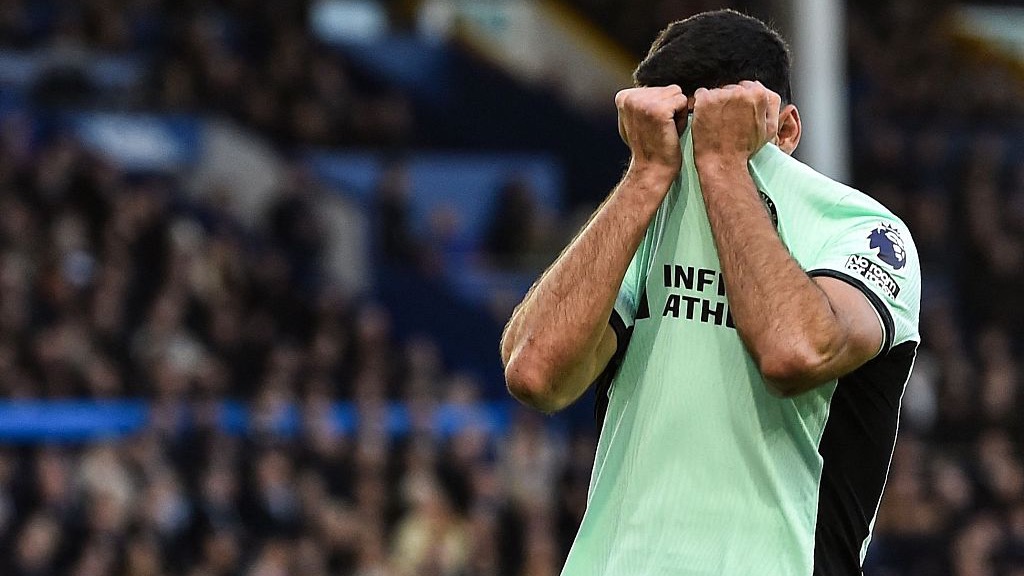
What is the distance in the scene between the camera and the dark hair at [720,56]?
7.48ft

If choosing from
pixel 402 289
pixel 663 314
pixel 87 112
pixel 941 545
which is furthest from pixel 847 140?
pixel 663 314

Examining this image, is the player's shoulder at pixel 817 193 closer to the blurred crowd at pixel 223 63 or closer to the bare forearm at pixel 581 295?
the bare forearm at pixel 581 295

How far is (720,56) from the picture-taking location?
7.47 ft

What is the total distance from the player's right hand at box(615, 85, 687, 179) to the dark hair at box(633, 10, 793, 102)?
0.03m

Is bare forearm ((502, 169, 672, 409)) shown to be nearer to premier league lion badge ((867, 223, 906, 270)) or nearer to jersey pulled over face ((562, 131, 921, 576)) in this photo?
jersey pulled over face ((562, 131, 921, 576))

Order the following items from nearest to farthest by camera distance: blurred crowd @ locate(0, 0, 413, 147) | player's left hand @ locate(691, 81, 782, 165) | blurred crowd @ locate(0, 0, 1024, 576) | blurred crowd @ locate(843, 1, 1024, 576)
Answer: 1. player's left hand @ locate(691, 81, 782, 165)
2. blurred crowd @ locate(0, 0, 1024, 576)
3. blurred crowd @ locate(843, 1, 1024, 576)
4. blurred crowd @ locate(0, 0, 413, 147)

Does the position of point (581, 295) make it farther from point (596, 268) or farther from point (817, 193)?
point (817, 193)

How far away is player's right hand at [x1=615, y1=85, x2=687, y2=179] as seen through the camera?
2.26m

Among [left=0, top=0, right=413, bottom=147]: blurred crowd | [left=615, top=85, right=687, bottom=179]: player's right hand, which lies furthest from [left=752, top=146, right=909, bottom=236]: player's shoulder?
[left=0, top=0, right=413, bottom=147]: blurred crowd

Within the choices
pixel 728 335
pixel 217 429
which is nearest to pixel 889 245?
pixel 728 335

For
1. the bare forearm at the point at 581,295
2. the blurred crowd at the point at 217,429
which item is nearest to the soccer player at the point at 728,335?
the bare forearm at the point at 581,295

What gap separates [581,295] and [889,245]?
42 centimetres

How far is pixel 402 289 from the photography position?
15.4 m

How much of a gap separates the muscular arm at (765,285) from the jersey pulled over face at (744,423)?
0.17ft
